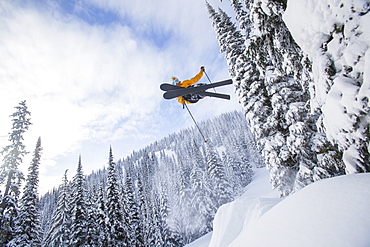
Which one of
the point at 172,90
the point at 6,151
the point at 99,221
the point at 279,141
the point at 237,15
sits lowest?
the point at 279,141

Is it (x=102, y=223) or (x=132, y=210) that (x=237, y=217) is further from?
(x=132, y=210)

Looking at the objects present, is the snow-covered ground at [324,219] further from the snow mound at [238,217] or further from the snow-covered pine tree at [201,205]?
the snow-covered pine tree at [201,205]

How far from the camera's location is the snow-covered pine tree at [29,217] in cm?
1598

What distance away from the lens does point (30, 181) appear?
60.7 feet

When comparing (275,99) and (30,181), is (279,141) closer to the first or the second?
(275,99)

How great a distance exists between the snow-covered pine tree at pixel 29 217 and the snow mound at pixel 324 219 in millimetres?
21131

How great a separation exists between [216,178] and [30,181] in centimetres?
2492

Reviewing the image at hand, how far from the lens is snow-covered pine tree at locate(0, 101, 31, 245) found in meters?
11.4

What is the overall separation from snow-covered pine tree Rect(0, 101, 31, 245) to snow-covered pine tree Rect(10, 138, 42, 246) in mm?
4499

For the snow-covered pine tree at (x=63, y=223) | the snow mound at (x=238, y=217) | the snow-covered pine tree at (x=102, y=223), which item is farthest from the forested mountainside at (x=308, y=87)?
the snow-covered pine tree at (x=63, y=223)

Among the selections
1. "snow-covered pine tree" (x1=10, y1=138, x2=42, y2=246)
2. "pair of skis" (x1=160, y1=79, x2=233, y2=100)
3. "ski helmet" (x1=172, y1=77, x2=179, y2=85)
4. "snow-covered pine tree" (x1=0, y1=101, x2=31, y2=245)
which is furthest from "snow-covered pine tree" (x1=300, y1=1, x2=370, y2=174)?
"snow-covered pine tree" (x1=10, y1=138, x2=42, y2=246)

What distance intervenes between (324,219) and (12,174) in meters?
17.3

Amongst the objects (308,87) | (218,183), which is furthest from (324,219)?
(218,183)

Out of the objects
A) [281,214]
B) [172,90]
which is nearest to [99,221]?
[172,90]
